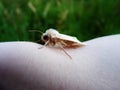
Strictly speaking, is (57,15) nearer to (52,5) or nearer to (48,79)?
(52,5)

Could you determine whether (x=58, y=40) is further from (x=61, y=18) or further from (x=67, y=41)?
(x=61, y=18)

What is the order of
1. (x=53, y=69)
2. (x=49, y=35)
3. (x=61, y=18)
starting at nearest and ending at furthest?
(x=53, y=69) < (x=49, y=35) < (x=61, y=18)

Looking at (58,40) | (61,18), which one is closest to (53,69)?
(58,40)

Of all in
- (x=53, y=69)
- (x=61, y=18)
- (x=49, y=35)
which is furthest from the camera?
(x=61, y=18)

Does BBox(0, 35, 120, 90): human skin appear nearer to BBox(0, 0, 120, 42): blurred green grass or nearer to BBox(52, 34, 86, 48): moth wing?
BBox(52, 34, 86, 48): moth wing

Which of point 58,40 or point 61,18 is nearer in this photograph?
point 58,40

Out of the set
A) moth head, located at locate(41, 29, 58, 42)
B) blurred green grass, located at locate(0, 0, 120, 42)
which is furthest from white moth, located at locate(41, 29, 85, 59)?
blurred green grass, located at locate(0, 0, 120, 42)

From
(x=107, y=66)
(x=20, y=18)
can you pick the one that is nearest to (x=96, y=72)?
(x=107, y=66)
